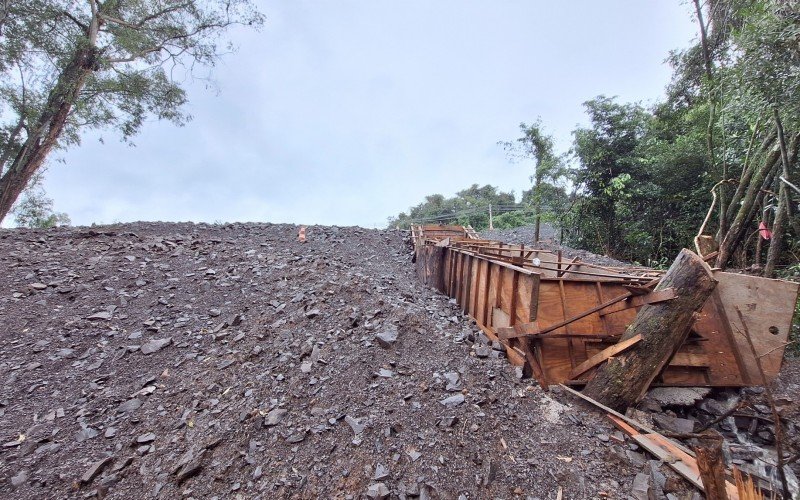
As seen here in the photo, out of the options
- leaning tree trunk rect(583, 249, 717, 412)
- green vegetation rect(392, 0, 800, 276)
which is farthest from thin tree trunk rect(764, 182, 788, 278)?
leaning tree trunk rect(583, 249, 717, 412)

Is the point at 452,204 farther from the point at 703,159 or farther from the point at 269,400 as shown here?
the point at 269,400

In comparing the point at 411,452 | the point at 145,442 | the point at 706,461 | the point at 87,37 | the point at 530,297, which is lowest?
the point at 145,442

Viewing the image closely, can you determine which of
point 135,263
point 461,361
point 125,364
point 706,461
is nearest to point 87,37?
point 135,263

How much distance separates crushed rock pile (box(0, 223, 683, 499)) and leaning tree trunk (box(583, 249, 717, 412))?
15.1 inches

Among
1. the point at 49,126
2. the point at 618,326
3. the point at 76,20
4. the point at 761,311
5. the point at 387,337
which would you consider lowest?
the point at 387,337

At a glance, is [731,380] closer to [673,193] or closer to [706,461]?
[706,461]

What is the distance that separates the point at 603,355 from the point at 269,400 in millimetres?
3367

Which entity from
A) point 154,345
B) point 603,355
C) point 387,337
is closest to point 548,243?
point 603,355

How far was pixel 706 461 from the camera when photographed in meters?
1.67

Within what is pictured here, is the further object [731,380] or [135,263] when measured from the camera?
[135,263]

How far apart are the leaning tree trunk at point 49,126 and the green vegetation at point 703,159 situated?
14179mm

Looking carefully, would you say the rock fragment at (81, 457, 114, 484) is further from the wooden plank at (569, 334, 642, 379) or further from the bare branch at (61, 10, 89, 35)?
the bare branch at (61, 10, 89, 35)

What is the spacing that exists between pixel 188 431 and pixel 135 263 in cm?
506

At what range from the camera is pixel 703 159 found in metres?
10.4
